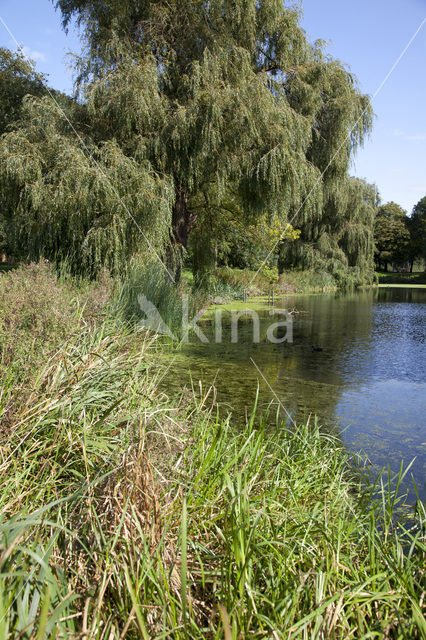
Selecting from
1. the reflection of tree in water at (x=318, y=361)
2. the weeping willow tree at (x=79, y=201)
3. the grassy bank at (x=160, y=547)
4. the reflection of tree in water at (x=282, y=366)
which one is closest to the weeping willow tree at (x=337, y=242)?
the reflection of tree in water at (x=318, y=361)

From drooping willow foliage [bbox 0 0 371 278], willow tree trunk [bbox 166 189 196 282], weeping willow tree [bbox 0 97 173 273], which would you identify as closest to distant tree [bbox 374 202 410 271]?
drooping willow foliage [bbox 0 0 371 278]

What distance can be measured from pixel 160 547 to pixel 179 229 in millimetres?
10837

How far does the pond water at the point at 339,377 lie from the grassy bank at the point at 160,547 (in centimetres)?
158

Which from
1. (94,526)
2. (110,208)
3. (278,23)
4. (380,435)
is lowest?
(380,435)

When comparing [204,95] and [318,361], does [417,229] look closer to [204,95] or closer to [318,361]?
[204,95]

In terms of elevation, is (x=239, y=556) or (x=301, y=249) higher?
(x=301, y=249)

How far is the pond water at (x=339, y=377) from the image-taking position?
14.3 feet

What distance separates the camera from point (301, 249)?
25.5m

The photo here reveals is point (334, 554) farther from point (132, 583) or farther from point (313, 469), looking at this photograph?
point (313, 469)

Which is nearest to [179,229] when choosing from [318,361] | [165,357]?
[318,361]

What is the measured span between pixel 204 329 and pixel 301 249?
16264 mm

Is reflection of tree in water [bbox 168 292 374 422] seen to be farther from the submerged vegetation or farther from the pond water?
the submerged vegetation

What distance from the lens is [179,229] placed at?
12164 mm

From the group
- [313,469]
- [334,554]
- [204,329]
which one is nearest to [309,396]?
[313,469]
